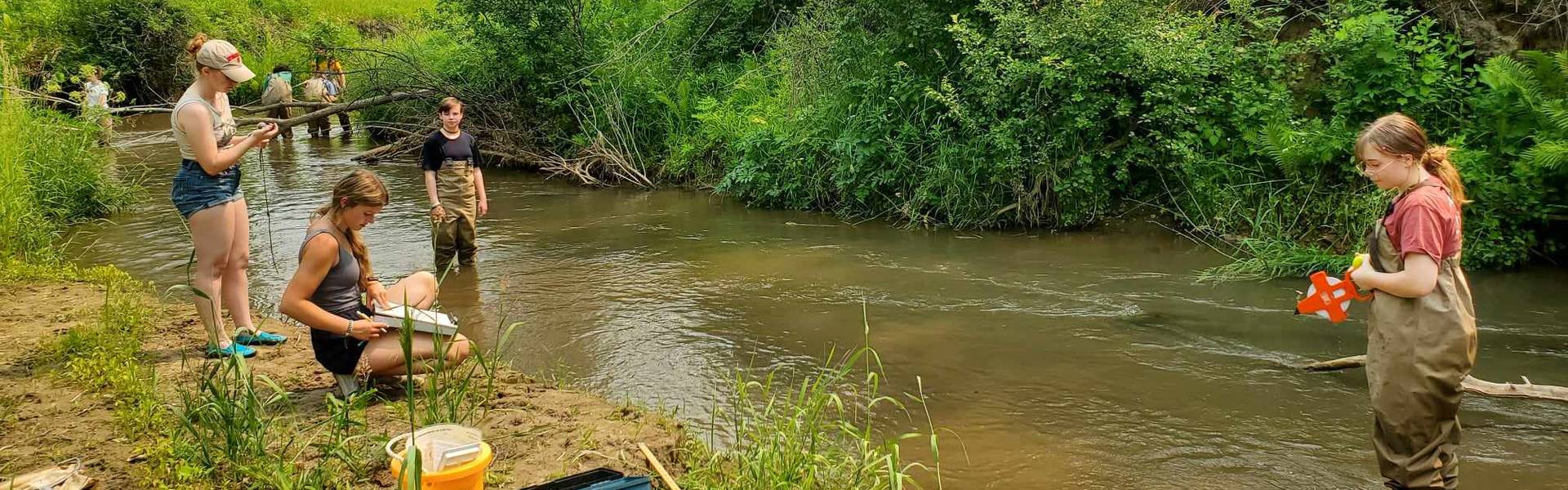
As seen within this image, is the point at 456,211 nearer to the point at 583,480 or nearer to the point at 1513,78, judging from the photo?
the point at 583,480

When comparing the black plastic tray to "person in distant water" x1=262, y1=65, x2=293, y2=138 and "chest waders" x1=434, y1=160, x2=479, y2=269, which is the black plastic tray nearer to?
"chest waders" x1=434, y1=160, x2=479, y2=269

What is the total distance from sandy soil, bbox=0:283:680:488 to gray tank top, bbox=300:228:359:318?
48 cm

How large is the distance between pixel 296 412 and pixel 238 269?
A: 4.10 feet

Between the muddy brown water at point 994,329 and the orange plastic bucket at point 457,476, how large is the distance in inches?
76.6

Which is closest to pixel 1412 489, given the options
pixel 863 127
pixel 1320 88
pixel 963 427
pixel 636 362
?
pixel 963 427

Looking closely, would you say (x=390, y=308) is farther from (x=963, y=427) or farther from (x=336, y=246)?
(x=963, y=427)

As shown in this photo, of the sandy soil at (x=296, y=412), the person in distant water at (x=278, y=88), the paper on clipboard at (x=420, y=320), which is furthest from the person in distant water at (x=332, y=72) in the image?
the paper on clipboard at (x=420, y=320)

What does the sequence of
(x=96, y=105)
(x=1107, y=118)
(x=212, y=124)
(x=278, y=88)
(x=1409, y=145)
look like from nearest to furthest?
(x=1409, y=145)
(x=212, y=124)
(x=1107, y=118)
(x=96, y=105)
(x=278, y=88)

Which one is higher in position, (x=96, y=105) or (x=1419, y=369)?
(x=96, y=105)

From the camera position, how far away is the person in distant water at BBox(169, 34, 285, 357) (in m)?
5.39

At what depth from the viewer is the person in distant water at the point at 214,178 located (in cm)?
539

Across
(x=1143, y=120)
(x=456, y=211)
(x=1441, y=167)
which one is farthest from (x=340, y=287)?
(x=1143, y=120)

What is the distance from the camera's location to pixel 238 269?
578 cm

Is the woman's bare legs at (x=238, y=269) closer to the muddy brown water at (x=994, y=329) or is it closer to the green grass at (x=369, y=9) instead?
the muddy brown water at (x=994, y=329)
